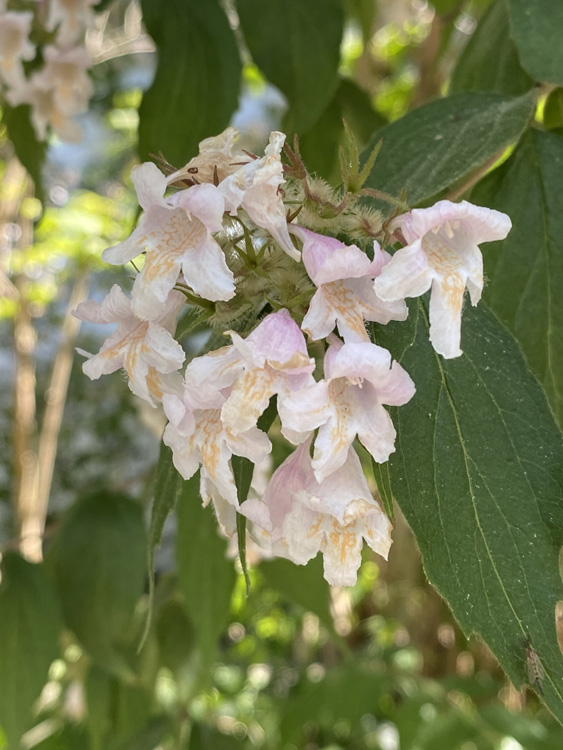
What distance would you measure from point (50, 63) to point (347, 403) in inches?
18.2

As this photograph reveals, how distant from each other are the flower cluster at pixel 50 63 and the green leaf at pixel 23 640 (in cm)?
38

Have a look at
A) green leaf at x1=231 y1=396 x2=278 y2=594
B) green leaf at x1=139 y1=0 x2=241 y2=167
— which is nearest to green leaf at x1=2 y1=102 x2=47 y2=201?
green leaf at x1=139 y1=0 x2=241 y2=167

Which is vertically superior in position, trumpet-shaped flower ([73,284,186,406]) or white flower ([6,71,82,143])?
trumpet-shaped flower ([73,284,186,406])

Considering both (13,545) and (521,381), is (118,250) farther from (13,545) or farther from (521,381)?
(13,545)

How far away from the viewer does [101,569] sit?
660 mm

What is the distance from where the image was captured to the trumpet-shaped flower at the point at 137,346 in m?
0.21

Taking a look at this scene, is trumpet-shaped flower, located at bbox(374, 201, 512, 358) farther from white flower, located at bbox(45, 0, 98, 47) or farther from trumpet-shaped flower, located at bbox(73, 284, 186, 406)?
white flower, located at bbox(45, 0, 98, 47)

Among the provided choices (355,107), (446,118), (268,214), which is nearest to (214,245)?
(268,214)

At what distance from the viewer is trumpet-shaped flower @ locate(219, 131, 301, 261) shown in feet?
0.64

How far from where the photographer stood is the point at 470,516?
0.74 ft

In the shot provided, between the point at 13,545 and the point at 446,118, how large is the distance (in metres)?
0.60

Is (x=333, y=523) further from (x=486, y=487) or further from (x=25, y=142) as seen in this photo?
(x=25, y=142)

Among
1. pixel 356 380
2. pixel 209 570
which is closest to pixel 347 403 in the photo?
pixel 356 380

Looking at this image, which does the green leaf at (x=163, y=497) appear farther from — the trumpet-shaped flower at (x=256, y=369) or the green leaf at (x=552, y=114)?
the green leaf at (x=552, y=114)
